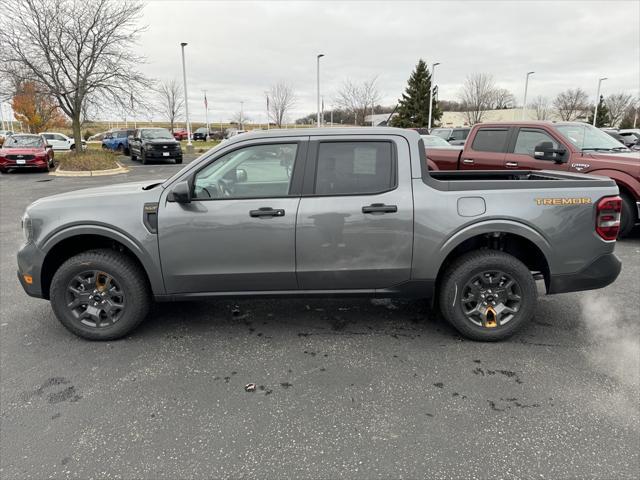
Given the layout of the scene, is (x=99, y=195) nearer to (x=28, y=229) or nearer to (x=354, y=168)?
(x=28, y=229)

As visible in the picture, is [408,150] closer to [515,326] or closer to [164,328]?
[515,326]

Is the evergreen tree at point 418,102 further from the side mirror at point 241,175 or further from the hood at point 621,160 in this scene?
the side mirror at point 241,175

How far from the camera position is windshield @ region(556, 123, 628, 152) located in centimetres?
758

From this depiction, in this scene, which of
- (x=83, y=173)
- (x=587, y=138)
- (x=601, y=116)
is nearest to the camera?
(x=587, y=138)

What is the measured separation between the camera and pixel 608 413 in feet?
9.23

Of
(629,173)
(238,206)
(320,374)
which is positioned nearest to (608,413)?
(320,374)

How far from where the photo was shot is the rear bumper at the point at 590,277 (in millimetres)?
3670

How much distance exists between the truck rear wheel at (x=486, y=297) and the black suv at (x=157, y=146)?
73.1 feet

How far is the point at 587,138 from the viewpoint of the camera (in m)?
7.74

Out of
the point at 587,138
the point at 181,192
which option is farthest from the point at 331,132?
the point at 587,138

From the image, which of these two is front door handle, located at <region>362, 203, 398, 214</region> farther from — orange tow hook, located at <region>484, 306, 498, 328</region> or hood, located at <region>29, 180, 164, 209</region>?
A: hood, located at <region>29, 180, 164, 209</region>

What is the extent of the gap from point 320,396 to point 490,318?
1.68 metres

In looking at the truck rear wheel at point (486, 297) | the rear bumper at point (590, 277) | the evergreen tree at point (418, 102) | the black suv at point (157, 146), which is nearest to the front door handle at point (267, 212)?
the truck rear wheel at point (486, 297)

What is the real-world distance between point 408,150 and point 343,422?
85.8 inches
